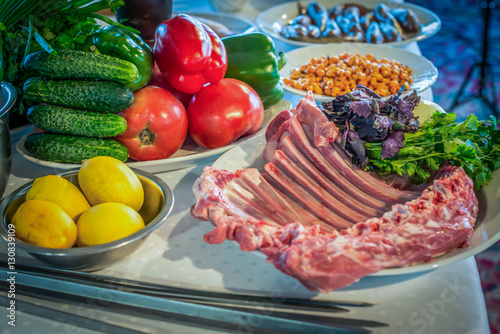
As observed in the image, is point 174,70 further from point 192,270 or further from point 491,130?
point 491,130

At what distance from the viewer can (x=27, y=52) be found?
1150mm

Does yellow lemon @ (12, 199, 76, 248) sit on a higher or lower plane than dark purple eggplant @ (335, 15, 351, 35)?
higher

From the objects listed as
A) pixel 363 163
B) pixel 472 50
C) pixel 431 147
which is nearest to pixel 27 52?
pixel 363 163

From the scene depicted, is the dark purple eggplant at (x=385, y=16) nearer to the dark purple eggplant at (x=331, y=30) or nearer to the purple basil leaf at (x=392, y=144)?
the dark purple eggplant at (x=331, y=30)

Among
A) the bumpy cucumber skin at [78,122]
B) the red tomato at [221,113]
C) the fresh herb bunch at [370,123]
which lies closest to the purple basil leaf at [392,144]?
the fresh herb bunch at [370,123]

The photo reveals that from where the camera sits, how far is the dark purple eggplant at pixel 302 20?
7.39ft

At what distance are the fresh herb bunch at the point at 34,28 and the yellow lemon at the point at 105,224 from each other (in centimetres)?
58

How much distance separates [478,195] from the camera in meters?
0.93

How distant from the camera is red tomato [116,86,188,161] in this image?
44.4 inches

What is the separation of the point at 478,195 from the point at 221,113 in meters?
0.64

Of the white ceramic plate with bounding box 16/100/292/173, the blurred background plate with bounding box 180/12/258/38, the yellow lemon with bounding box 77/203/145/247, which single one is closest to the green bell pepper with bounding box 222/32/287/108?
the white ceramic plate with bounding box 16/100/292/173

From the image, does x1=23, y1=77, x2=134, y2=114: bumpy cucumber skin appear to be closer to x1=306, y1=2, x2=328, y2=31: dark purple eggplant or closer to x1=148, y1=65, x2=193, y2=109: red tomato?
x1=148, y1=65, x2=193, y2=109: red tomato

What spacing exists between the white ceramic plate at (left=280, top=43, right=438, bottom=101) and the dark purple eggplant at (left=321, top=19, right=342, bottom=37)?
0.20 meters

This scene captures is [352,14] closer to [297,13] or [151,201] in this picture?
[297,13]
